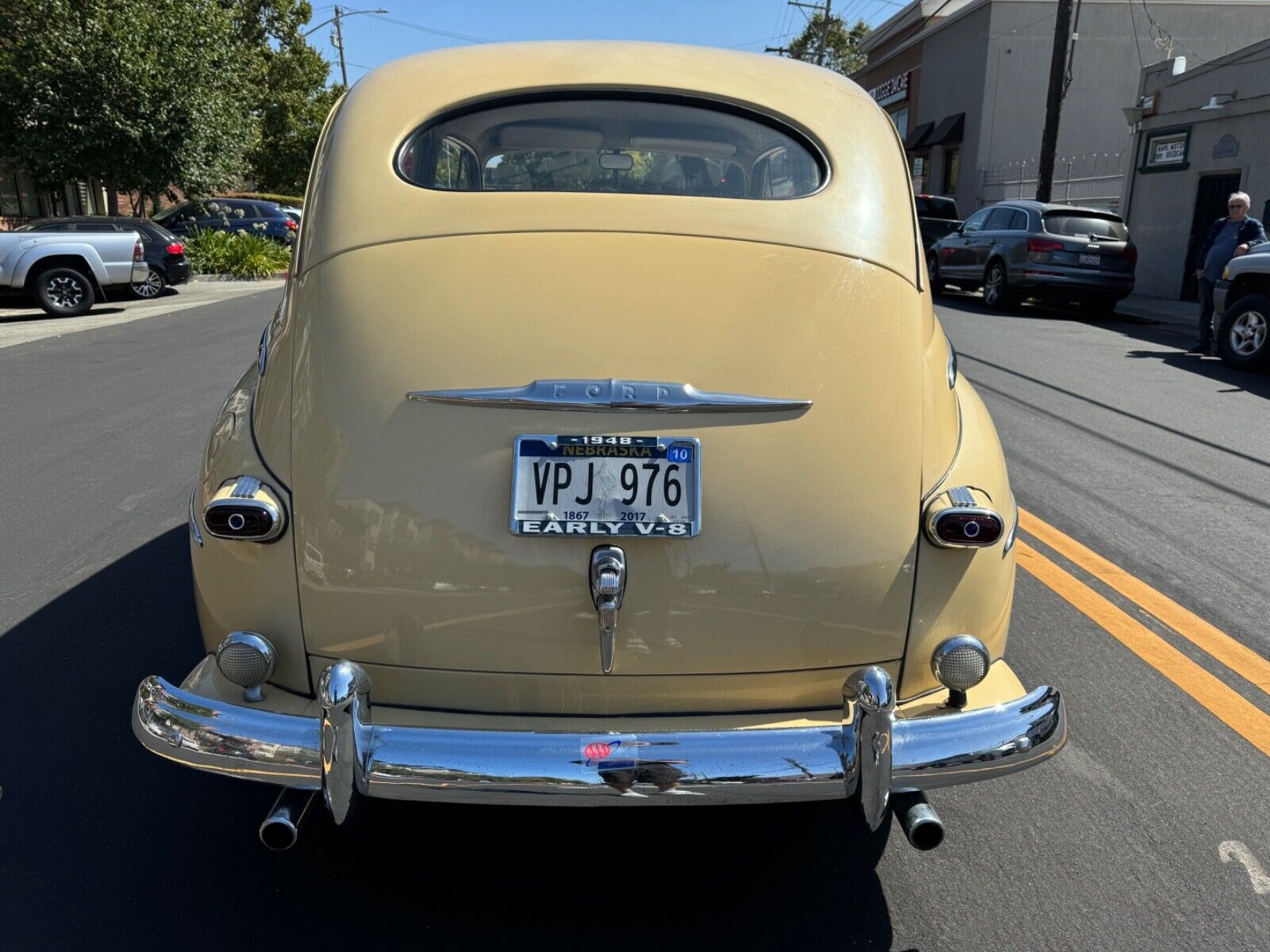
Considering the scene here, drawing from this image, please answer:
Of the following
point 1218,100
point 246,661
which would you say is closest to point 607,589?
point 246,661

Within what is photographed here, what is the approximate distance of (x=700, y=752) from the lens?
77.7 inches

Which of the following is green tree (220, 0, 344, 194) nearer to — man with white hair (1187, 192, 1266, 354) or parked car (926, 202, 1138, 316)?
parked car (926, 202, 1138, 316)

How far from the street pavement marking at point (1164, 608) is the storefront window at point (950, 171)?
30404 millimetres

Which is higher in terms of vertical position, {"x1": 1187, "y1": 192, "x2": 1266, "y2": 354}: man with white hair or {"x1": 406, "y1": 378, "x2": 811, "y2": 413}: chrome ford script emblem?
{"x1": 406, "y1": 378, "x2": 811, "y2": 413}: chrome ford script emblem

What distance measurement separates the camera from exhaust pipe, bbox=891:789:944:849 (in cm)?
208

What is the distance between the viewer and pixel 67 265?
14.5 metres

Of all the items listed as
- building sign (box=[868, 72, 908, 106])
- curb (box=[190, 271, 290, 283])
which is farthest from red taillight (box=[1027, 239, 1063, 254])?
building sign (box=[868, 72, 908, 106])

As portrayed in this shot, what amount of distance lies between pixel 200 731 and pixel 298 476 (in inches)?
22.0

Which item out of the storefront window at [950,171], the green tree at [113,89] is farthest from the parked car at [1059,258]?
the storefront window at [950,171]

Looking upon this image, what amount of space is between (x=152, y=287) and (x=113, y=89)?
509 centimetres

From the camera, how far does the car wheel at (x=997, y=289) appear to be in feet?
50.0

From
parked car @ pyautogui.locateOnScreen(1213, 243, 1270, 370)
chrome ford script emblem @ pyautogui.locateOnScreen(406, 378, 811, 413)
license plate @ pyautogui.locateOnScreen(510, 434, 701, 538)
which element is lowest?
parked car @ pyautogui.locateOnScreen(1213, 243, 1270, 370)

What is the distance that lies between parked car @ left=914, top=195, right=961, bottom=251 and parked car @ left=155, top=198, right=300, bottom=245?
13.5 meters

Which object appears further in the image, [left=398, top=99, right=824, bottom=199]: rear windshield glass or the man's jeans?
the man's jeans
